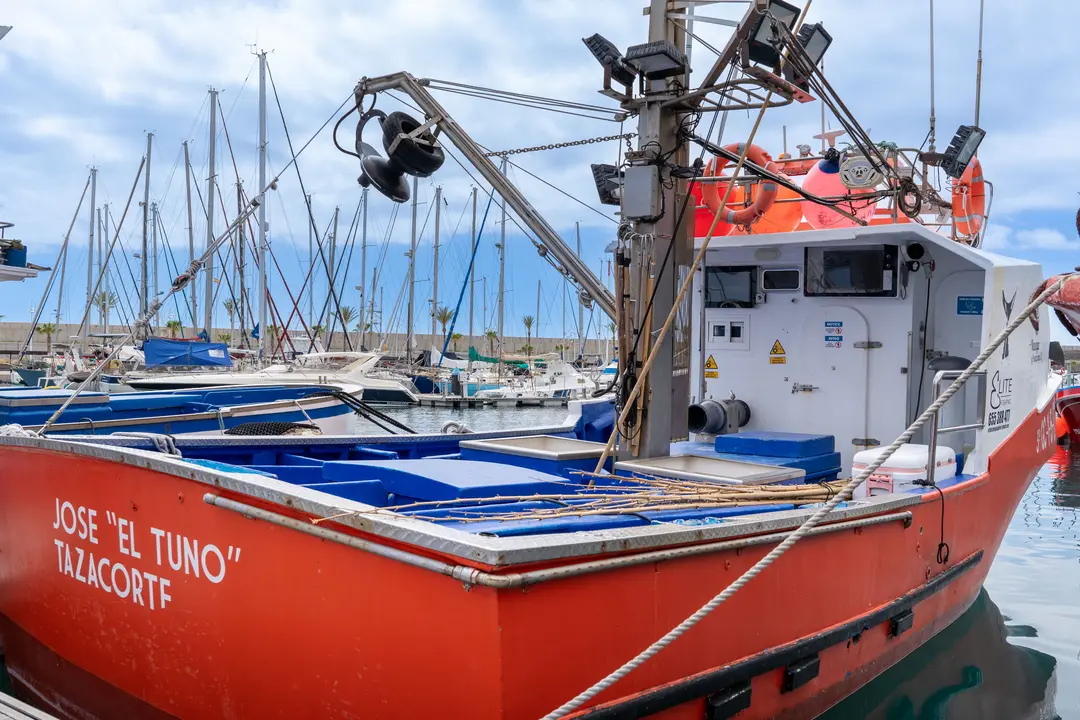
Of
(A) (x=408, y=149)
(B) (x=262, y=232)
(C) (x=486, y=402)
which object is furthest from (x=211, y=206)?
(A) (x=408, y=149)

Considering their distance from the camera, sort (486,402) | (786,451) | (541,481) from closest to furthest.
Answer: (541,481) → (786,451) → (486,402)

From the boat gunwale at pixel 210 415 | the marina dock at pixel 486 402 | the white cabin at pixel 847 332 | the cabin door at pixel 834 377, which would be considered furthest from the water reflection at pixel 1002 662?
the marina dock at pixel 486 402

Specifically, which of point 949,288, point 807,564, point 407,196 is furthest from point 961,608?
point 407,196

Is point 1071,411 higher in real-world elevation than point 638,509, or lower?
lower

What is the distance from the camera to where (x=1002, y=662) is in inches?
275

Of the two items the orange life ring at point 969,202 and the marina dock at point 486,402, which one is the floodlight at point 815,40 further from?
the marina dock at point 486,402

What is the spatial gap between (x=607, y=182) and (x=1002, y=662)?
5.01 m

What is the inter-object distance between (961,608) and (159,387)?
21.0m

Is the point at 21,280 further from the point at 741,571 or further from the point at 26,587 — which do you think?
the point at 741,571

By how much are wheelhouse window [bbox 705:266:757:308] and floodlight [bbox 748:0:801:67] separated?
2852mm

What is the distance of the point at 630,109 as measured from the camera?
6.67 meters

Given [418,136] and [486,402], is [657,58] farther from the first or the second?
[486,402]

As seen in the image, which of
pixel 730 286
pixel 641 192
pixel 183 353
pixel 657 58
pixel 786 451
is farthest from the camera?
pixel 183 353

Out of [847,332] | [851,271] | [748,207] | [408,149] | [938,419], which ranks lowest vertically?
[938,419]
